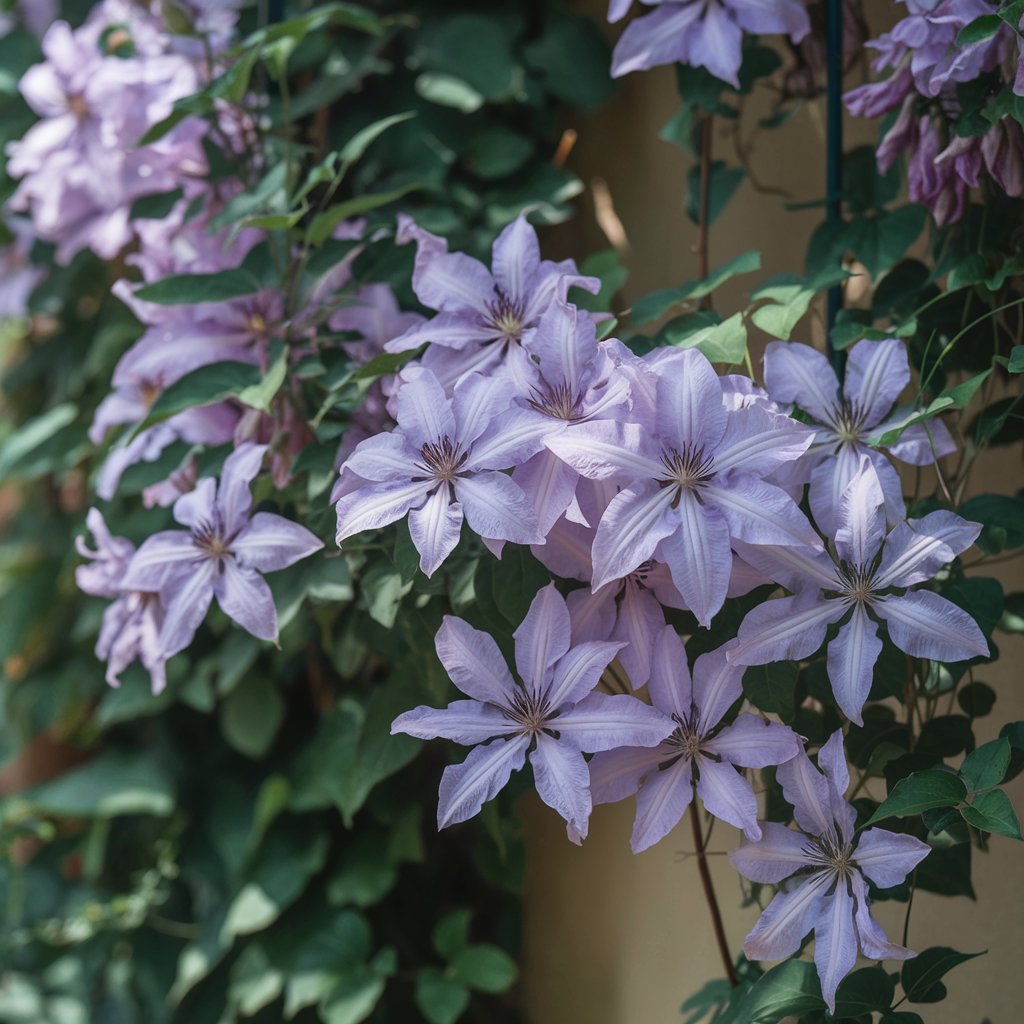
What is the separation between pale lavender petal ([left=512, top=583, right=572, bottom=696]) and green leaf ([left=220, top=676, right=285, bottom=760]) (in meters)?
0.66

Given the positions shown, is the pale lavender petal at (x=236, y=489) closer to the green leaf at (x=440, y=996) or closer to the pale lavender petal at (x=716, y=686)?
the pale lavender petal at (x=716, y=686)

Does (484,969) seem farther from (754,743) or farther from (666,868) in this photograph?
(754,743)

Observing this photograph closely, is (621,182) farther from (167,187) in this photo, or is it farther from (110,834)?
(110,834)

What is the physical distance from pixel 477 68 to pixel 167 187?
0.33m

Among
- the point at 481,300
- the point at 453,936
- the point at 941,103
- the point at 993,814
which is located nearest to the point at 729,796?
the point at 993,814

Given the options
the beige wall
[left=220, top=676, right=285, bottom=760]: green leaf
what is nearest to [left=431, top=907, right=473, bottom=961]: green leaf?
the beige wall

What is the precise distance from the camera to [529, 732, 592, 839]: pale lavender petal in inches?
22.9

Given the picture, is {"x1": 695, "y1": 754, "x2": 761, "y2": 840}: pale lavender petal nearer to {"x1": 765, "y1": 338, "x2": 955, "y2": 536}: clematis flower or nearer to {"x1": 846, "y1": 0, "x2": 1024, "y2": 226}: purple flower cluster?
{"x1": 765, "y1": 338, "x2": 955, "y2": 536}: clematis flower

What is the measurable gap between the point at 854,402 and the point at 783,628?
0.53 ft

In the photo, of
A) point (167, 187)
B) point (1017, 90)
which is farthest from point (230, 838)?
point (1017, 90)

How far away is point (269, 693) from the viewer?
1216 mm

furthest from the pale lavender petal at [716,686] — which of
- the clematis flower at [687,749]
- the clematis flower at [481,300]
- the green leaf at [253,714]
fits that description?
the green leaf at [253,714]

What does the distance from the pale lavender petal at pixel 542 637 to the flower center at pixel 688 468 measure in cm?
9

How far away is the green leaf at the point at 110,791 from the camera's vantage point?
1257mm
